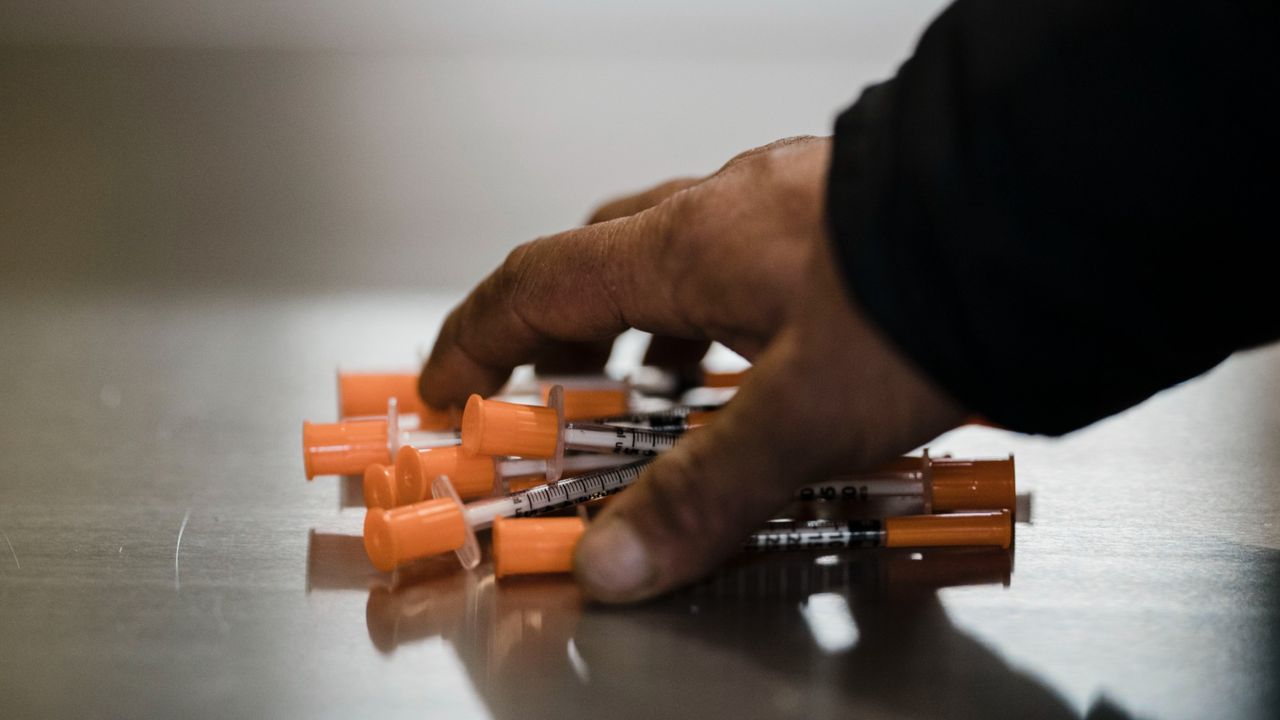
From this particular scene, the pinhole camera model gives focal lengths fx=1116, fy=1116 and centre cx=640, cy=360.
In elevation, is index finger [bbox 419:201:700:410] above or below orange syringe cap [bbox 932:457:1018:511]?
above

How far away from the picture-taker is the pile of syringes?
3.31 ft

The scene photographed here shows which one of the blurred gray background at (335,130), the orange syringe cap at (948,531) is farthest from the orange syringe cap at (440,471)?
the blurred gray background at (335,130)

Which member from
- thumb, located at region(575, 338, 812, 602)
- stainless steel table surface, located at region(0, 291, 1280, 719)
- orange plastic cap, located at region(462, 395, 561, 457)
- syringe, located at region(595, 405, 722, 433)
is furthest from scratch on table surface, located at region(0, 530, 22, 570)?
syringe, located at region(595, 405, 722, 433)

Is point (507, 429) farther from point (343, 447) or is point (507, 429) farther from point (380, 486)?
point (343, 447)

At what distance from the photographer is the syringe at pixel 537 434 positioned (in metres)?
1.10

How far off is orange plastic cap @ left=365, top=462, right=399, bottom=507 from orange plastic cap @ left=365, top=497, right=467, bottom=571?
0.36 ft

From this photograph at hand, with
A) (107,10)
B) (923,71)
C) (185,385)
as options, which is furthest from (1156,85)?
(107,10)

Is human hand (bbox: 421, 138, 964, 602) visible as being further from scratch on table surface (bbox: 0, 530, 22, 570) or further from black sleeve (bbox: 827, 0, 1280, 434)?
scratch on table surface (bbox: 0, 530, 22, 570)

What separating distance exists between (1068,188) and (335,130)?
12.7 ft

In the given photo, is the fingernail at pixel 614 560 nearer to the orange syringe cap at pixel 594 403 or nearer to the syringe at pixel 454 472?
the syringe at pixel 454 472

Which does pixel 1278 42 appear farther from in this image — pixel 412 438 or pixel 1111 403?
pixel 412 438

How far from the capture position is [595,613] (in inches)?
36.7

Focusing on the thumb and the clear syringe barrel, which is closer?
the thumb

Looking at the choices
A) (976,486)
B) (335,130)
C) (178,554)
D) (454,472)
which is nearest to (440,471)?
(454,472)
